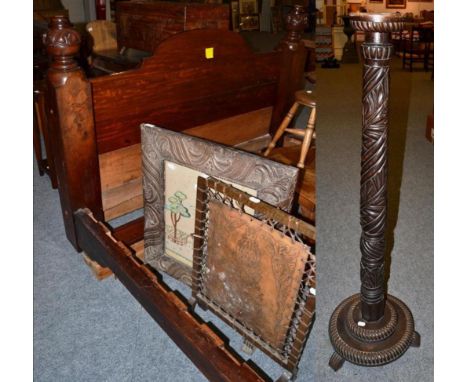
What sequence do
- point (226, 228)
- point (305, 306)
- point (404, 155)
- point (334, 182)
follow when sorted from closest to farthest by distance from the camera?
point (305, 306)
point (226, 228)
point (334, 182)
point (404, 155)

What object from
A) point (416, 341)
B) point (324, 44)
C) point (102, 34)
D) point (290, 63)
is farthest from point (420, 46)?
point (416, 341)

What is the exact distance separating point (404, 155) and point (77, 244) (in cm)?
230

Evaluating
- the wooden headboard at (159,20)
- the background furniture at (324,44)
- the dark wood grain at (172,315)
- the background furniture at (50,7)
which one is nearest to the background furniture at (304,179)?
the wooden headboard at (159,20)

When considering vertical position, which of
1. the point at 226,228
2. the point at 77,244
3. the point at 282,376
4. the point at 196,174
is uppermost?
the point at 196,174

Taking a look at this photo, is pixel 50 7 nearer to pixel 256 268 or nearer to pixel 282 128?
pixel 282 128

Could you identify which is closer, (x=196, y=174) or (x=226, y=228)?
(x=226, y=228)

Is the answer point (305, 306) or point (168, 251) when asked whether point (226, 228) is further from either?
point (168, 251)

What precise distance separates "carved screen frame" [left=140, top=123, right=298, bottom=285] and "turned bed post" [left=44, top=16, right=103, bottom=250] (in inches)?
8.6

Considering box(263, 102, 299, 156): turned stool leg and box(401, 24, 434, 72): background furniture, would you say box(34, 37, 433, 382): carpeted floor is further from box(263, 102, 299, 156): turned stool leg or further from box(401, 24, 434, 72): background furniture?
box(401, 24, 434, 72): background furniture

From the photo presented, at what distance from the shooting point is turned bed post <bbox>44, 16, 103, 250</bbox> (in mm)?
1649

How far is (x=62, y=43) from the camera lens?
162 cm

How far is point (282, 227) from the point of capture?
1338mm

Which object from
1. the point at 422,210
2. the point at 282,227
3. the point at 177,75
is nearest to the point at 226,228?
the point at 282,227

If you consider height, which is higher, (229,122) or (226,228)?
(229,122)
